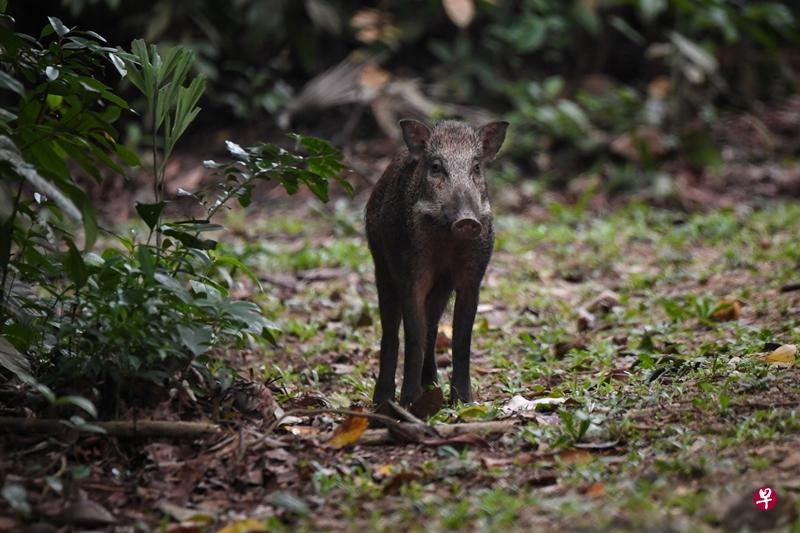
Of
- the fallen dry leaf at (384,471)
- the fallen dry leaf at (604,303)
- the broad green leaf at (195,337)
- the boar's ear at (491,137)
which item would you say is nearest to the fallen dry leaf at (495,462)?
the fallen dry leaf at (384,471)

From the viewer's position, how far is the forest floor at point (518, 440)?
3752 mm

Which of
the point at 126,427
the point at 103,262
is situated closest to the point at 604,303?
the point at 103,262

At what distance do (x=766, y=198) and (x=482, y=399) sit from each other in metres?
7.20

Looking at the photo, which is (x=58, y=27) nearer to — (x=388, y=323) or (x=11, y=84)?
(x=11, y=84)

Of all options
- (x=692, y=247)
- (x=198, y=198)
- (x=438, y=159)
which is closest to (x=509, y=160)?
(x=692, y=247)

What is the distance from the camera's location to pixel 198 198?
4.89 m

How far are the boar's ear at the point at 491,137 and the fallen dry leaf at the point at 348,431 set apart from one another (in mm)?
2107

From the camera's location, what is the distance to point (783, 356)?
212 inches

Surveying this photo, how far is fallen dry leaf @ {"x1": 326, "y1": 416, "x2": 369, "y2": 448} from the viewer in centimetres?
448

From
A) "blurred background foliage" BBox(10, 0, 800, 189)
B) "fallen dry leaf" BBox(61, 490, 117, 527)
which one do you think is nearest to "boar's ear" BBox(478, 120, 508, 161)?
"fallen dry leaf" BBox(61, 490, 117, 527)

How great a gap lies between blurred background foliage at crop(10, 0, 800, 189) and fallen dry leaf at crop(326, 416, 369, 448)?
311 inches

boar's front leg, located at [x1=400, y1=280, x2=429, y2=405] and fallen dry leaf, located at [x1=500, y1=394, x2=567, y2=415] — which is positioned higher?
boar's front leg, located at [x1=400, y1=280, x2=429, y2=405]

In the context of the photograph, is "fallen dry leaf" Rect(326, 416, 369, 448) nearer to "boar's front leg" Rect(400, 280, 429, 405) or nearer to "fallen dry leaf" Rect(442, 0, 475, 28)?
"boar's front leg" Rect(400, 280, 429, 405)

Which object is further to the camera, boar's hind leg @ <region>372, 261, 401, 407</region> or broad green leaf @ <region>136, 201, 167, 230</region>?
boar's hind leg @ <region>372, 261, 401, 407</region>
